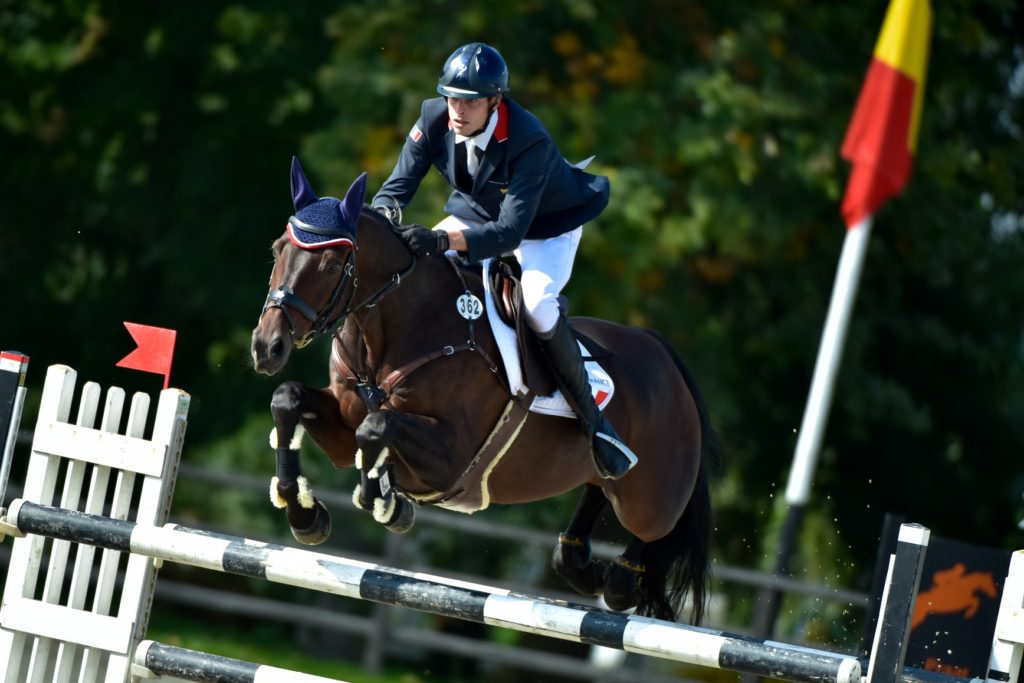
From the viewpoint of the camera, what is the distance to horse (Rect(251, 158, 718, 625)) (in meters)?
4.19

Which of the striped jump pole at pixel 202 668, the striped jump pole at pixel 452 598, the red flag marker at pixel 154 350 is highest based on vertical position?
the red flag marker at pixel 154 350

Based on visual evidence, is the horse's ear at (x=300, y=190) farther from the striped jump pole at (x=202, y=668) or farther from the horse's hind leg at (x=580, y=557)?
the horse's hind leg at (x=580, y=557)

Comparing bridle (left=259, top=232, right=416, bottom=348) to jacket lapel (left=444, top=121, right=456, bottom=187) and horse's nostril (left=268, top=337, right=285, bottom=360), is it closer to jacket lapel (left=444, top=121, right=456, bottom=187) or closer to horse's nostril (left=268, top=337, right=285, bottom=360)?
horse's nostril (left=268, top=337, right=285, bottom=360)

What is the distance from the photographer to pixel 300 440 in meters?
4.64

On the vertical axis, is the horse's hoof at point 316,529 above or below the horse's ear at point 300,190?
below

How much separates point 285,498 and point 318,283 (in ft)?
2.88

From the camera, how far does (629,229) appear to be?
10.1 metres

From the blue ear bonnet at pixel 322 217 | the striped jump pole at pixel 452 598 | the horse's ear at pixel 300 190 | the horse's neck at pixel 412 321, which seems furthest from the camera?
the horse's neck at pixel 412 321

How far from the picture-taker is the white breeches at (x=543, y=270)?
4785mm

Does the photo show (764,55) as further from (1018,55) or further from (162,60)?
(162,60)

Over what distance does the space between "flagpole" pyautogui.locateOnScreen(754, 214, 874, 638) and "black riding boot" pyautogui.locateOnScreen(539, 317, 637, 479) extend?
11.8ft

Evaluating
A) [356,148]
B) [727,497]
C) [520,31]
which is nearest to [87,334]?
[356,148]

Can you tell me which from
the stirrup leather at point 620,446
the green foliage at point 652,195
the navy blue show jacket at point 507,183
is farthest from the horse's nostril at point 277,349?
the green foliage at point 652,195

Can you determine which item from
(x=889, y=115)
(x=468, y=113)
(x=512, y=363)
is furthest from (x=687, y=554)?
(x=889, y=115)
